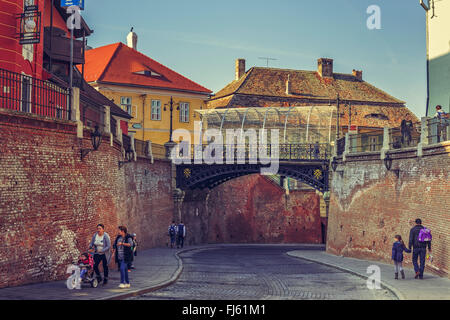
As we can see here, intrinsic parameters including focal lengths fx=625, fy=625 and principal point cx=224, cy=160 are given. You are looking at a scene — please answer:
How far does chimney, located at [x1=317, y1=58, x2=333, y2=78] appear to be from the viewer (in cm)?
6669

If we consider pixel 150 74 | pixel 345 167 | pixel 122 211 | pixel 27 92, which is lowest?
pixel 122 211

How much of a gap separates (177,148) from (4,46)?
67.4 ft

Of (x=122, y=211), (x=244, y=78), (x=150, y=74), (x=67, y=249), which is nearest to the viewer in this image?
(x=67, y=249)

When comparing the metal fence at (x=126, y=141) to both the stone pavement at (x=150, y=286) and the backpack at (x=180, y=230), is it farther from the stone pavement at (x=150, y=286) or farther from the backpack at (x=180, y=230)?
the backpack at (x=180, y=230)

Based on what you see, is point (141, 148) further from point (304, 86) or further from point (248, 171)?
point (304, 86)

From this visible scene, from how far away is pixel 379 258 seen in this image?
26.5m

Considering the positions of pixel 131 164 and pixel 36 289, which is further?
pixel 131 164

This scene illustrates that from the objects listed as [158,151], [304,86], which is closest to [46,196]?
[158,151]

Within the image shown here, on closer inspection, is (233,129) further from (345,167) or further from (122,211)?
(122,211)

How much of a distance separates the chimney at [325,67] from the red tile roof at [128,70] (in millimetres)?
17206

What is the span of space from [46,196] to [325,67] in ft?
176

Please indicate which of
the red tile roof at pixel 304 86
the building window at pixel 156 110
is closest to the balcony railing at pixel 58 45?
the building window at pixel 156 110

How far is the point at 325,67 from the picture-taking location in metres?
66.9

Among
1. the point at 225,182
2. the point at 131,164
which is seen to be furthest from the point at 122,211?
the point at 225,182
